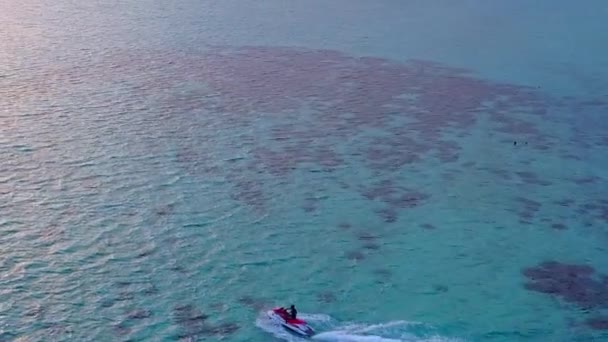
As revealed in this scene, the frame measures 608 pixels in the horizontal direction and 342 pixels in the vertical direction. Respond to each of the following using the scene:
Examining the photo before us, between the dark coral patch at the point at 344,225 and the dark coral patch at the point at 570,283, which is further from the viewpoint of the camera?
the dark coral patch at the point at 344,225

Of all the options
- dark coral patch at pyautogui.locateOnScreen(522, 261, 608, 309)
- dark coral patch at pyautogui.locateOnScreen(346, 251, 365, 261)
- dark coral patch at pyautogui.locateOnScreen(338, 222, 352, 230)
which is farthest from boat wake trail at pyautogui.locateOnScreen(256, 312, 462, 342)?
dark coral patch at pyautogui.locateOnScreen(338, 222, 352, 230)

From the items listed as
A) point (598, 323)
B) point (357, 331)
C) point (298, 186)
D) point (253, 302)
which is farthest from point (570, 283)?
point (298, 186)

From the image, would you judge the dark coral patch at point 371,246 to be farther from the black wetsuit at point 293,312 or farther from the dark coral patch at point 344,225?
the black wetsuit at point 293,312

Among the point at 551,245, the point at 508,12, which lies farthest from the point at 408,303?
the point at 508,12

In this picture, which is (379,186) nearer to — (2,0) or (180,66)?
(180,66)

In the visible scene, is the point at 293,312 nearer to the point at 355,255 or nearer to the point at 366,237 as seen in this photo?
the point at 355,255

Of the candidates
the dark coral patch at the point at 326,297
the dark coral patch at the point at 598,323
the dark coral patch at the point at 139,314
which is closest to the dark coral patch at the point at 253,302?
the dark coral patch at the point at 326,297
